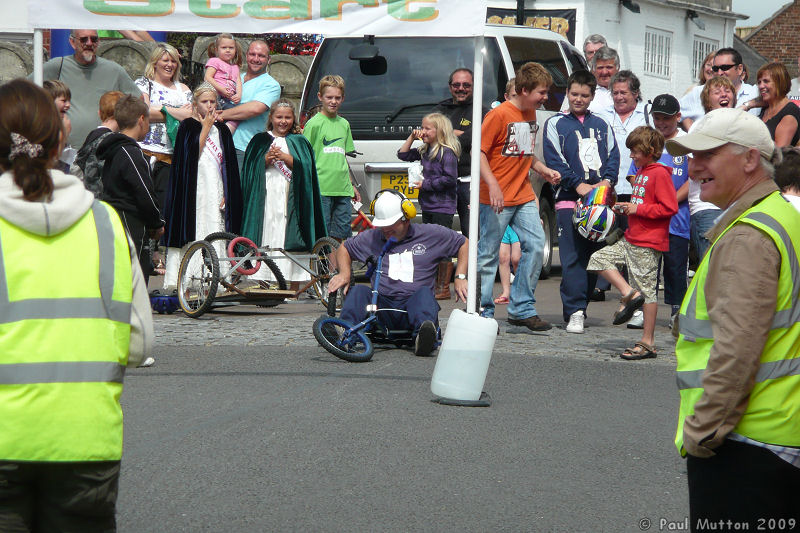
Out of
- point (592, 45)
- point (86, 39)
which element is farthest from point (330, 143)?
point (592, 45)

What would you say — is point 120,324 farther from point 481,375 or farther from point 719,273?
point 481,375

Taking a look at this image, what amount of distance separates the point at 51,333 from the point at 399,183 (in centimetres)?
1000

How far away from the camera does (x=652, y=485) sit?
5.77 m

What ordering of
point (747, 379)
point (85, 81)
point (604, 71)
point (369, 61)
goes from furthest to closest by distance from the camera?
point (369, 61) → point (604, 71) → point (85, 81) → point (747, 379)

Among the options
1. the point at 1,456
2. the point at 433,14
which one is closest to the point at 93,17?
the point at 433,14

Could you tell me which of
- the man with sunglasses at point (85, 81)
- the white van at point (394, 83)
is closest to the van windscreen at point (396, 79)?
the white van at point (394, 83)

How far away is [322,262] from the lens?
38.9 ft

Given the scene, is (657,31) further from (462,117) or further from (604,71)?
(462,117)

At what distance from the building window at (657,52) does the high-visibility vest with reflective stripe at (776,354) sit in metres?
33.7

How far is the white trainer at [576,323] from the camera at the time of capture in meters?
10.4

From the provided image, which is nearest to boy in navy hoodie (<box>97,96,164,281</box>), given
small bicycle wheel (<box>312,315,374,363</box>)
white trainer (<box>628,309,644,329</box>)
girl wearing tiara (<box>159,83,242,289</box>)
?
small bicycle wheel (<box>312,315,374,363</box>)

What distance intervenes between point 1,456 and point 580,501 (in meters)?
2.97

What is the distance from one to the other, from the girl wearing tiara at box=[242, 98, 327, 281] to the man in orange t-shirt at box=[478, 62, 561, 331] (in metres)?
2.39

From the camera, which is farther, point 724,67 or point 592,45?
point 592,45
